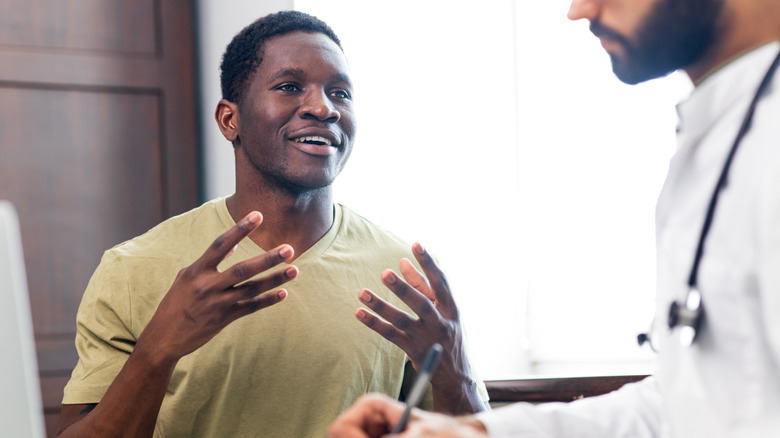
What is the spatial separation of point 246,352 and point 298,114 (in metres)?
0.43

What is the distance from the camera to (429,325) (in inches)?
49.7

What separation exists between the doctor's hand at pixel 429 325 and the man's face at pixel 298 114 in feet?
1.13

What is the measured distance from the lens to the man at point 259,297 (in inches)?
49.7

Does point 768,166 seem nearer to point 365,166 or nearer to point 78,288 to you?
point 365,166

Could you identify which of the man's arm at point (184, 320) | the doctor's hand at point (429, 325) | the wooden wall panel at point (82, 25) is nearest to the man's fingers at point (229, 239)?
the man's arm at point (184, 320)

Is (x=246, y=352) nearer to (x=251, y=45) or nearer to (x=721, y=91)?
(x=251, y=45)

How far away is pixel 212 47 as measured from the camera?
2.49 meters

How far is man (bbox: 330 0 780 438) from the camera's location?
2.28 ft

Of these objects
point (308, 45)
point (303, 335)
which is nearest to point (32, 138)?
point (308, 45)

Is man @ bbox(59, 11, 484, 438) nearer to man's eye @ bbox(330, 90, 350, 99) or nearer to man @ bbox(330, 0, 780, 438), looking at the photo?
man's eye @ bbox(330, 90, 350, 99)

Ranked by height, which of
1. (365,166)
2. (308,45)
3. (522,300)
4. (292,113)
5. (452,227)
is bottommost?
(522,300)

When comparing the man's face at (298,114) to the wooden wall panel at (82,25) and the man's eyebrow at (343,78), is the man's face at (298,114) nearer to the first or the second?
the man's eyebrow at (343,78)

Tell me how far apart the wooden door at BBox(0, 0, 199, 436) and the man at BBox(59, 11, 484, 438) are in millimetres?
866

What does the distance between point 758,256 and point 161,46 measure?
7.00 feet
